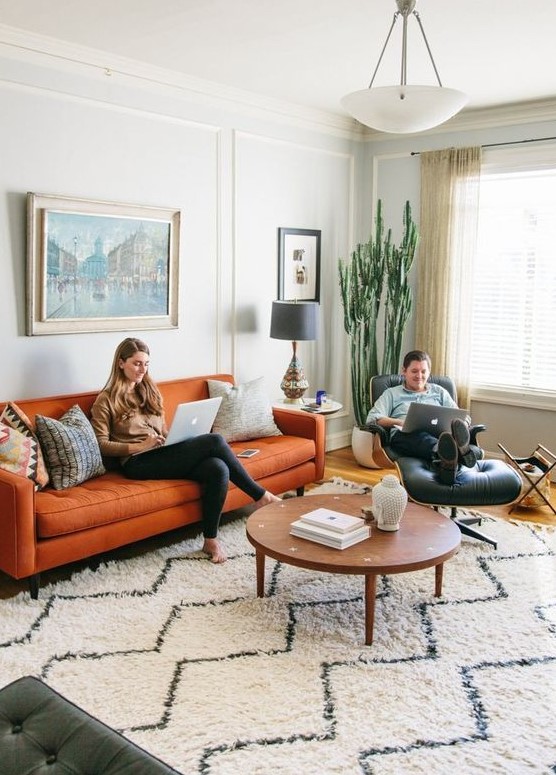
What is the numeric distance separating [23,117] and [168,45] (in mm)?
838

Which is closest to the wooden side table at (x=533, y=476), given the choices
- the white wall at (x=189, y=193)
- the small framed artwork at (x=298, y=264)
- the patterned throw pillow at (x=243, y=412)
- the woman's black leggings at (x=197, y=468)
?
the patterned throw pillow at (x=243, y=412)

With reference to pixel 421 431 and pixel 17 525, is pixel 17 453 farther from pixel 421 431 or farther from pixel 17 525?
pixel 421 431

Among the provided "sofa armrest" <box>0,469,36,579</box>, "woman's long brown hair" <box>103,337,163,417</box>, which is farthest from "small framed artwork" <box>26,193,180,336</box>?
"sofa armrest" <box>0,469,36,579</box>

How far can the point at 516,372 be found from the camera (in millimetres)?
5395

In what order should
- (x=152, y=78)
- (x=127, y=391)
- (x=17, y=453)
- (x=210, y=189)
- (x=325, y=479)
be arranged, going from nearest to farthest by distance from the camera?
1. (x=17, y=453)
2. (x=127, y=391)
3. (x=152, y=78)
4. (x=210, y=189)
5. (x=325, y=479)

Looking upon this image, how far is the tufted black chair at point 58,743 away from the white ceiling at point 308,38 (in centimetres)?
288

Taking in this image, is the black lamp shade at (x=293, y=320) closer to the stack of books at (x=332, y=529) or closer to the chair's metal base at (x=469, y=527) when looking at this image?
the chair's metal base at (x=469, y=527)

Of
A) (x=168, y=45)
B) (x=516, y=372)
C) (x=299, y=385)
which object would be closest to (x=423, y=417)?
(x=299, y=385)

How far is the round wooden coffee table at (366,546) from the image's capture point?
2.83 metres

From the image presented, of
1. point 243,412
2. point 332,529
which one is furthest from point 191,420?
point 332,529

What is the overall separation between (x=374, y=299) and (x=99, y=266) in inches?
86.5

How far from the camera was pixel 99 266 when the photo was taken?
166 inches

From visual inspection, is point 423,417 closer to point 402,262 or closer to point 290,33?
point 402,262

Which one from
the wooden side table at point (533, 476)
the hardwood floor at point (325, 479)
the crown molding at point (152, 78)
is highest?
the crown molding at point (152, 78)
